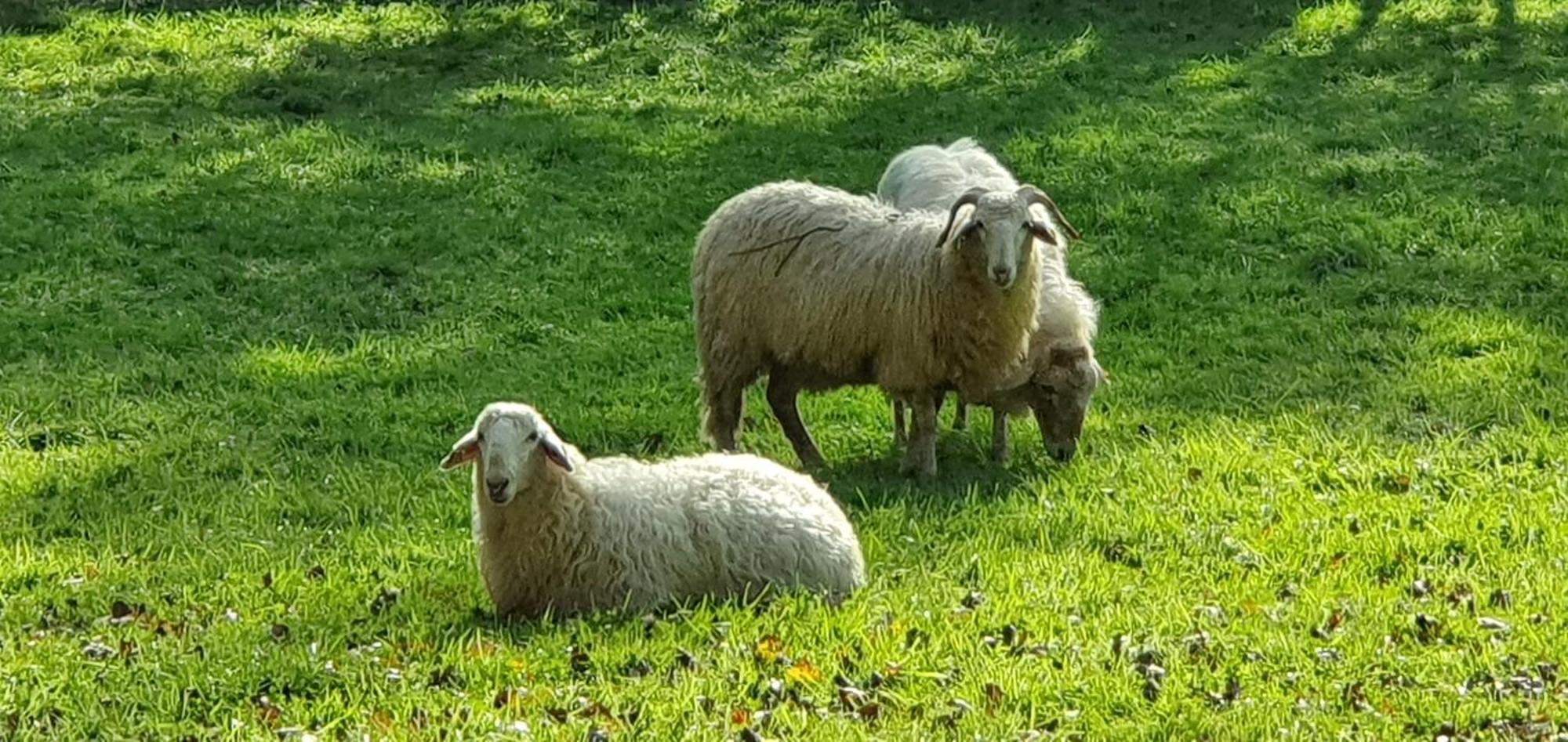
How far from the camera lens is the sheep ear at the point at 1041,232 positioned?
893 centimetres

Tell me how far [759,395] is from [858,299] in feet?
5.56

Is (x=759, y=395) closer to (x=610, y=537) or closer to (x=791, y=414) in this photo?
(x=791, y=414)

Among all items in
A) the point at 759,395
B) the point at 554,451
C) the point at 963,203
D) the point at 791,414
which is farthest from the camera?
the point at 759,395

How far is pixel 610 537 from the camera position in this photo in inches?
275

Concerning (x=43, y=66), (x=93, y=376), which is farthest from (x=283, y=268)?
(x=43, y=66)

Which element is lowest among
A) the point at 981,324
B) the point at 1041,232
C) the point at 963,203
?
the point at 981,324

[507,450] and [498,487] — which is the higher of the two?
[507,450]

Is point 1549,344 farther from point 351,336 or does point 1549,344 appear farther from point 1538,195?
point 351,336

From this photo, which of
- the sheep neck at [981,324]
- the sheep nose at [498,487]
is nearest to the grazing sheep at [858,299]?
the sheep neck at [981,324]

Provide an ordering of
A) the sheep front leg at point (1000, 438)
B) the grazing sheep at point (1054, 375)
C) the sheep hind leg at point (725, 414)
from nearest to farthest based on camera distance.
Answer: the grazing sheep at point (1054, 375)
the sheep front leg at point (1000, 438)
the sheep hind leg at point (725, 414)

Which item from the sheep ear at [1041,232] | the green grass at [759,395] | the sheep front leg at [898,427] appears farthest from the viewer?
the sheep front leg at [898,427]

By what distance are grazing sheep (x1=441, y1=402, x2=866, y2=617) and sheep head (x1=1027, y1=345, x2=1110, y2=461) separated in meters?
2.45

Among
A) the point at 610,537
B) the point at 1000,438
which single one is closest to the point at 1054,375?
the point at 1000,438

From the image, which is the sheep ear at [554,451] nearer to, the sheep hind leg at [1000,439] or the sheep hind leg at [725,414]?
the sheep hind leg at [725,414]
